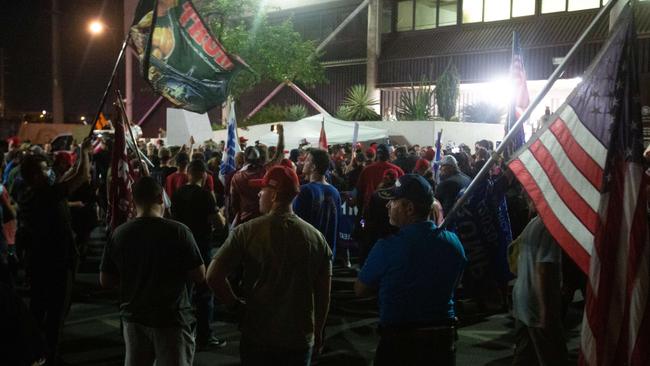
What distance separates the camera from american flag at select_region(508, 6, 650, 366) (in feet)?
12.5

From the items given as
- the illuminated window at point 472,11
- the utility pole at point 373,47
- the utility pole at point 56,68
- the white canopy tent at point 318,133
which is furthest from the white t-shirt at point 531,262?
the utility pole at point 56,68

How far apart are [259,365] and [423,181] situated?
1458 mm

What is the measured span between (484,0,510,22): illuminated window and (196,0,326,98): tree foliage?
25.0 feet

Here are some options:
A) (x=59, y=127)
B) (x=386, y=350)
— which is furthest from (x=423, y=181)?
(x=59, y=127)

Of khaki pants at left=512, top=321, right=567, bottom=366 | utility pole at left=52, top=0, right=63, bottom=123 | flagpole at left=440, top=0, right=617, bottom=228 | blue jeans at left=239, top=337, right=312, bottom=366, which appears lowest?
khaki pants at left=512, top=321, right=567, bottom=366

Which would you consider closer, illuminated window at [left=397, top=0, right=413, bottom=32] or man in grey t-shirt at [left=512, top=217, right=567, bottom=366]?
man in grey t-shirt at [left=512, top=217, right=567, bottom=366]

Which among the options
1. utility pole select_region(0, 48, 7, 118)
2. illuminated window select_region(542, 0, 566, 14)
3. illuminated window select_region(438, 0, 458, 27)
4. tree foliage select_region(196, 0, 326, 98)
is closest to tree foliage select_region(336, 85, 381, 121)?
tree foliage select_region(196, 0, 326, 98)

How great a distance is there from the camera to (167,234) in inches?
180

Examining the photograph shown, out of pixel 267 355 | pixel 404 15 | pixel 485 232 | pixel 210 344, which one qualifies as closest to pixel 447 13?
pixel 404 15

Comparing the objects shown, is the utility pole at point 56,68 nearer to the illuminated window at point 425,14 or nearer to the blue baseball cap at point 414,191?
the illuminated window at point 425,14

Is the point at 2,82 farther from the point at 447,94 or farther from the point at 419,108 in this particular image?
the point at 447,94

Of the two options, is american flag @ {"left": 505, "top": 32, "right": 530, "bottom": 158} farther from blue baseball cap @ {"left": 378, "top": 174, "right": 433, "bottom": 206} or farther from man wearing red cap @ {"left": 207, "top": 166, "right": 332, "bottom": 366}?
man wearing red cap @ {"left": 207, "top": 166, "right": 332, "bottom": 366}

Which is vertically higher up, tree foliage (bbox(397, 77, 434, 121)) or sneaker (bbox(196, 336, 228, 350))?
tree foliage (bbox(397, 77, 434, 121))

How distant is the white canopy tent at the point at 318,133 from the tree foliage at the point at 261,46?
9.34 meters
